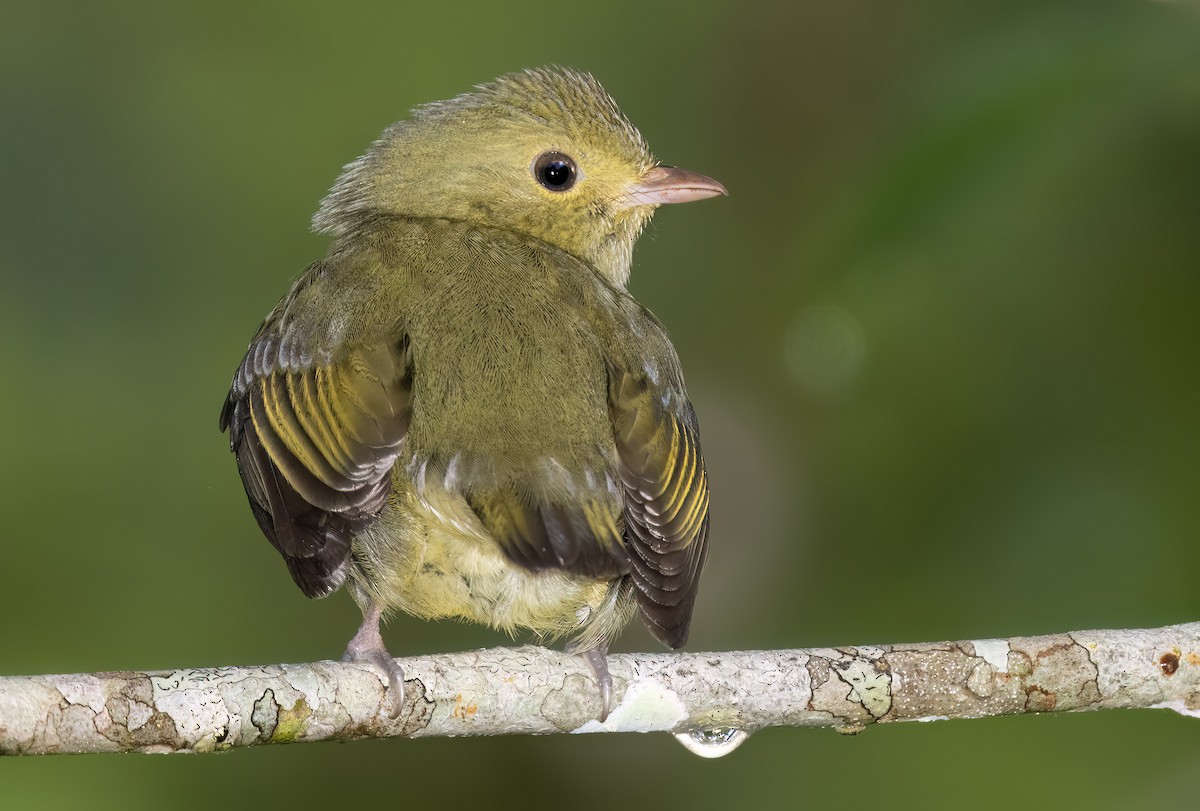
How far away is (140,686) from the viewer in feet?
9.36

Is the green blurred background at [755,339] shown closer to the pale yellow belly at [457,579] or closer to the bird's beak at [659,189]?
the bird's beak at [659,189]

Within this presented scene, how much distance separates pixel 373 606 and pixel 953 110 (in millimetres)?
1841

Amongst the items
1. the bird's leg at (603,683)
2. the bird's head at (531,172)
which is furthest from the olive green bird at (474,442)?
the bird's head at (531,172)

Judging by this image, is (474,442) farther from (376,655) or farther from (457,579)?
(376,655)

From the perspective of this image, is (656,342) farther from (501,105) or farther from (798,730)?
(798,730)

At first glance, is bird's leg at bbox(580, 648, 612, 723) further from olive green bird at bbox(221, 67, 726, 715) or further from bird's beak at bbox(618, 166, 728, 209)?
bird's beak at bbox(618, 166, 728, 209)

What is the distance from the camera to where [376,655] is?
3.34 meters

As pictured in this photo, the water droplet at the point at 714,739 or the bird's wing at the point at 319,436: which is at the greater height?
the bird's wing at the point at 319,436

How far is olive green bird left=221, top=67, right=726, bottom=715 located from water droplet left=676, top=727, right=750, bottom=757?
22 cm

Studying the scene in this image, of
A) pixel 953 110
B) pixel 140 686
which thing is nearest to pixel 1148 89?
pixel 953 110

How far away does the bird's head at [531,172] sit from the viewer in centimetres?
473

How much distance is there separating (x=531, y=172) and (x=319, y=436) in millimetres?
1309

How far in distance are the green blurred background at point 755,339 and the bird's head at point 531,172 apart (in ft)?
2.24

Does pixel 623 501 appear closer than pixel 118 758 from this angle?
Yes
